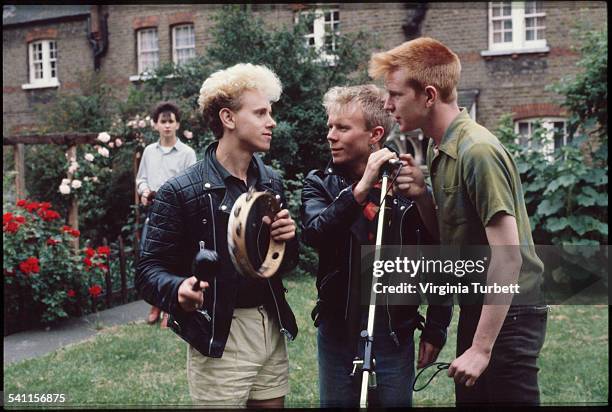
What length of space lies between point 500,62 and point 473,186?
1353cm

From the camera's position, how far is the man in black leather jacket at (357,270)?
2.71 metres

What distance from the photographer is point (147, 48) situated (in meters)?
17.1

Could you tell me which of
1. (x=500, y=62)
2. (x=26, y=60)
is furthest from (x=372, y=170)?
(x=26, y=60)

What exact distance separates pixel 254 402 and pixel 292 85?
8455mm

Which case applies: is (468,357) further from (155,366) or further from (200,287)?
(155,366)

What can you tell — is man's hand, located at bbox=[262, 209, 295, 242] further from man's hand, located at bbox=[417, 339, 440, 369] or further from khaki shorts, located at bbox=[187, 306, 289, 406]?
man's hand, located at bbox=[417, 339, 440, 369]

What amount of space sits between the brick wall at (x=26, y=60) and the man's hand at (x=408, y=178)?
16.7 m

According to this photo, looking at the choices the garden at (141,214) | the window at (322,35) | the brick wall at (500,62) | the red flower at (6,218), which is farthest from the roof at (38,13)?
the red flower at (6,218)

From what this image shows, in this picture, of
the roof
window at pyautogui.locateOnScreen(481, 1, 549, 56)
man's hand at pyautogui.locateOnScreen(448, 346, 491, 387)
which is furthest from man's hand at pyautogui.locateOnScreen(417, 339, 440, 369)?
the roof

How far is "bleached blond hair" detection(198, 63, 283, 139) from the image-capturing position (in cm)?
274

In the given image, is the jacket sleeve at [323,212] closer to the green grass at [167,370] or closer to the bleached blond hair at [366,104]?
the bleached blond hair at [366,104]

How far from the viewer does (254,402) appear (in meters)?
2.77

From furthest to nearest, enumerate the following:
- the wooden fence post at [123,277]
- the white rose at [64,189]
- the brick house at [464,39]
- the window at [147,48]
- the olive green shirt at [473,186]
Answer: the window at [147,48], the brick house at [464,39], the white rose at [64,189], the wooden fence post at [123,277], the olive green shirt at [473,186]

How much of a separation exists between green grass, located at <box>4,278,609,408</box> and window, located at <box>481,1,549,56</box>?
9.29 meters
